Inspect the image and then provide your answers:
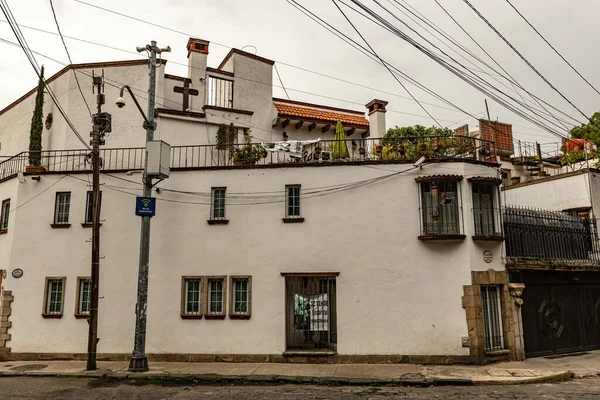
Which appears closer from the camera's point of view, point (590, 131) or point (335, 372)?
point (335, 372)

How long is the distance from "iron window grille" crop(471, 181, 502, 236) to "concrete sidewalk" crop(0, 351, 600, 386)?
13.0ft

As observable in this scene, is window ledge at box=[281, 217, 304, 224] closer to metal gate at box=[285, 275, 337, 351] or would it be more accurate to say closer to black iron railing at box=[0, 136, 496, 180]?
metal gate at box=[285, 275, 337, 351]

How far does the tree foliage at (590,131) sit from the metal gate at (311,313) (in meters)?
21.6

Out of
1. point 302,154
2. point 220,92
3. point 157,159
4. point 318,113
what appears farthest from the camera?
point 318,113

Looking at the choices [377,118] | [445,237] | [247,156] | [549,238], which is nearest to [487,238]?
[445,237]

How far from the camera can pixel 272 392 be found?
33.7 feet

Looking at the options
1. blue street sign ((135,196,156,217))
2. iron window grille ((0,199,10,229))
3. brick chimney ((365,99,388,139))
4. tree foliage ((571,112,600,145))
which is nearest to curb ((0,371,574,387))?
blue street sign ((135,196,156,217))

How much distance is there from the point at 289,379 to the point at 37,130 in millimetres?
14374

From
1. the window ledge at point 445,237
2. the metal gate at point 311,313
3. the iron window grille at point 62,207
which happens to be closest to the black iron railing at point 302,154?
the iron window grille at point 62,207

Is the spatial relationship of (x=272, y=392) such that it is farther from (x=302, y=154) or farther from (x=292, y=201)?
(x=302, y=154)

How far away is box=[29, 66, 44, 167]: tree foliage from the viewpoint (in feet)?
58.1

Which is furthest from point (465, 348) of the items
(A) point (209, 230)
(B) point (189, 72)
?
(B) point (189, 72)

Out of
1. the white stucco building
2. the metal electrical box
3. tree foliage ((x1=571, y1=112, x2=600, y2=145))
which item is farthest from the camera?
tree foliage ((x1=571, y1=112, x2=600, y2=145))

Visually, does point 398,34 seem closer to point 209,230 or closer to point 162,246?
point 209,230
